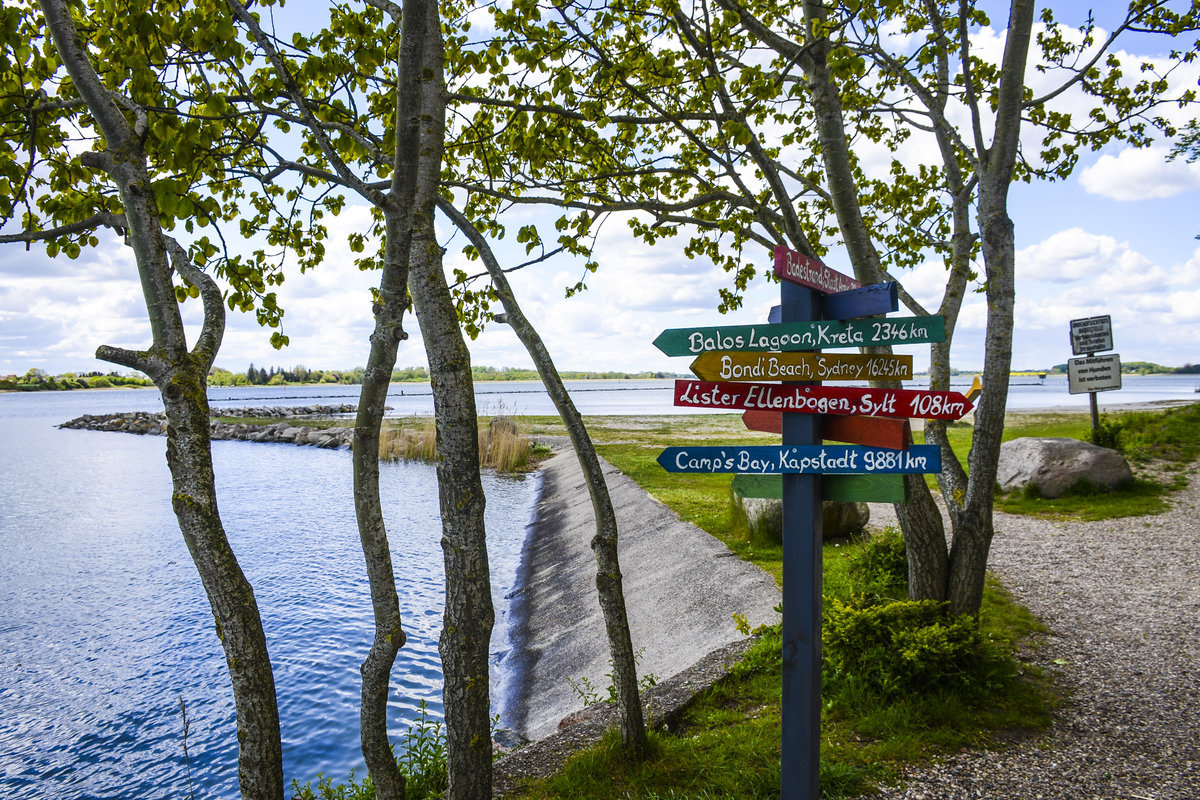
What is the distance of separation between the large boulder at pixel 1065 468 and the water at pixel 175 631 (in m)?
11.3

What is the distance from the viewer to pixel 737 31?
26.8ft

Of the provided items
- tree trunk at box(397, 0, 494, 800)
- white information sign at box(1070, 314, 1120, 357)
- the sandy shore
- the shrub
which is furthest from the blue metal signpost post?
white information sign at box(1070, 314, 1120, 357)

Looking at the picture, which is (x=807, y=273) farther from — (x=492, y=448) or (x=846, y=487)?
(x=492, y=448)

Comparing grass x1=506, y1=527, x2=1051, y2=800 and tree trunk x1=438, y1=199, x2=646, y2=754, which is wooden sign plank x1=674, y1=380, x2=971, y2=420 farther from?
grass x1=506, y1=527, x2=1051, y2=800

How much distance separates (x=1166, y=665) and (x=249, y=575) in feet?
53.9

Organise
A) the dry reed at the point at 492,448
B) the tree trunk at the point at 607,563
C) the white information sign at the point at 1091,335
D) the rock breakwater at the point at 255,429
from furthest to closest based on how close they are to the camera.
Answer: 1. the rock breakwater at the point at 255,429
2. the dry reed at the point at 492,448
3. the white information sign at the point at 1091,335
4. the tree trunk at the point at 607,563

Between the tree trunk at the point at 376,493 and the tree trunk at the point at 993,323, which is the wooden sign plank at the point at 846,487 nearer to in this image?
the tree trunk at the point at 376,493

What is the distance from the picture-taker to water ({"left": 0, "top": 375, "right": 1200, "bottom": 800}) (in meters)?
8.68

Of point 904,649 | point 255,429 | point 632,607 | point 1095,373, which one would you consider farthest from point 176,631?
point 255,429

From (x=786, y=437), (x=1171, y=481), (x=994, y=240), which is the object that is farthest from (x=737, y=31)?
(x=1171, y=481)

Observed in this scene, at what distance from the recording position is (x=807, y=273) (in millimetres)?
3316

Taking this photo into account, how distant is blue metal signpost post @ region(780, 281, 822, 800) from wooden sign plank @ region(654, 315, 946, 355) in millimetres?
374

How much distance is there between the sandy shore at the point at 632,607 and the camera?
882cm

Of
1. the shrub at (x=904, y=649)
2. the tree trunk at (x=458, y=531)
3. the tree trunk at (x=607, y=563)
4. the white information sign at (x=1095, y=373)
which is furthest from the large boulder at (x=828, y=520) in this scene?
the white information sign at (x=1095, y=373)
